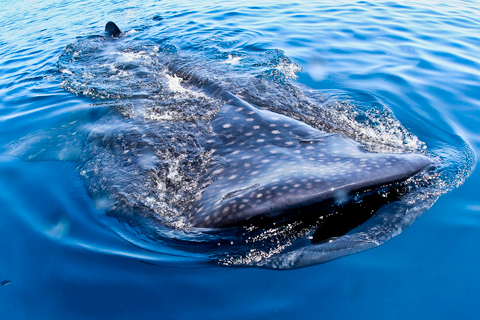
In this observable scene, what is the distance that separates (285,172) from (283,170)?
0.08 m

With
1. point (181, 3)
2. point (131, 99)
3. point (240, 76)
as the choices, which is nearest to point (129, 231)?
point (131, 99)

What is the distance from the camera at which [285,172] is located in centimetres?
374

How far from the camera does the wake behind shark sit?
3359 millimetres

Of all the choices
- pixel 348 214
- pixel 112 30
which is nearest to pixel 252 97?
pixel 348 214

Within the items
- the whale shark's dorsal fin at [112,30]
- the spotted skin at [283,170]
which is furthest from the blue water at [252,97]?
the spotted skin at [283,170]

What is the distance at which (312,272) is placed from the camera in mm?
3240

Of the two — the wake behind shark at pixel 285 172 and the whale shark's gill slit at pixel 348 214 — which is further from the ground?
the wake behind shark at pixel 285 172

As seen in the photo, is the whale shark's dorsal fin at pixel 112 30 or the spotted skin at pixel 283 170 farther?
the whale shark's dorsal fin at pixel 112 30

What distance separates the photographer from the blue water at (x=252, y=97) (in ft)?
10.2

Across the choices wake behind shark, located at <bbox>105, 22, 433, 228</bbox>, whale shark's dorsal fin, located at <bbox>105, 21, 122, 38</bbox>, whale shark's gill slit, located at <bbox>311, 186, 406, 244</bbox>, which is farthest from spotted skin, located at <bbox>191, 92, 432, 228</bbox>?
whale shark's dorsal fin, located at <bbox>105, 21, 122, 38</bbox>

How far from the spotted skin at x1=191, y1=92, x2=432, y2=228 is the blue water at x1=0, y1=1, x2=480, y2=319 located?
56cm

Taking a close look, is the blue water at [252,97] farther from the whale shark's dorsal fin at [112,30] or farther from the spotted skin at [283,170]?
the spotted skin at [283,170]

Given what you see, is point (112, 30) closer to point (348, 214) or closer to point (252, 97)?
point (252, 97)

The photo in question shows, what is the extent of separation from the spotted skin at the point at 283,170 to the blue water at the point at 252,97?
56 cm
